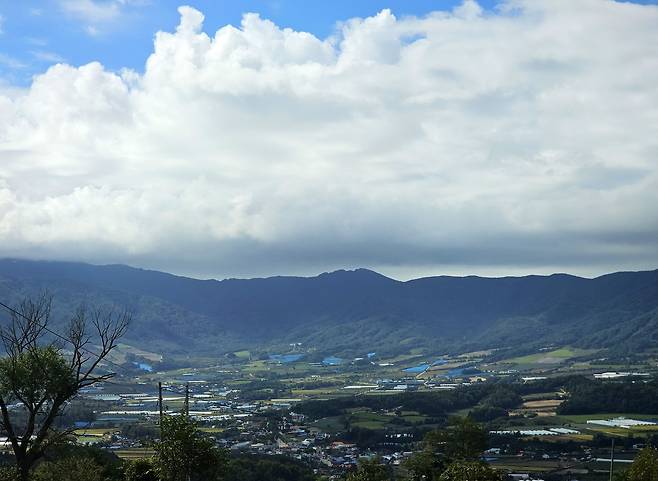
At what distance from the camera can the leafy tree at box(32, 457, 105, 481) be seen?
99.1ft

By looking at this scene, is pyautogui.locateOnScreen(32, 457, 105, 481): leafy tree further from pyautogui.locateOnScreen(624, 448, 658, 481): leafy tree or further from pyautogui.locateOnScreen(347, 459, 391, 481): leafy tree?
pyautogui.locateOnScreen(624, 448, 658, 481): leafy tree

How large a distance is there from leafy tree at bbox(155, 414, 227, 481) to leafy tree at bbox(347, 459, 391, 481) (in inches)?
337

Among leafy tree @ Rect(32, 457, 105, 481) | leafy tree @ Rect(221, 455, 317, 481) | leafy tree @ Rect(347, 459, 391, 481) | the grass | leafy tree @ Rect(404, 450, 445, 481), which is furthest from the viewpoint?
the grass

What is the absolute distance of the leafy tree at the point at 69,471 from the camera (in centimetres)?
3022

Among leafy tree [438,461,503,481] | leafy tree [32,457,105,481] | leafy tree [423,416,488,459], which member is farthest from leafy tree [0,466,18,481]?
leafy tree [423,416,488,459]

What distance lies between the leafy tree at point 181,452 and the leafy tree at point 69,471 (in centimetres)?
274

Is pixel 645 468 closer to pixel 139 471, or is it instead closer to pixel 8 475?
pixel 139 471

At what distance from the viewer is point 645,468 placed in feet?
107

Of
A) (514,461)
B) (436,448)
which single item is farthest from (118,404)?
(436,448)

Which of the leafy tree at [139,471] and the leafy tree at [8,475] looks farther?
the leafy tree at [139,471]

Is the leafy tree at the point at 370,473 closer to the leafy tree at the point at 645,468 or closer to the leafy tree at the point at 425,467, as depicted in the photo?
the leafy tree at the point at 425,467

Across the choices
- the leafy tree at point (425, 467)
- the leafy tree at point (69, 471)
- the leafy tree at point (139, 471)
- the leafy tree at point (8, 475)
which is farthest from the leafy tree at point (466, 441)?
the leafy tree at point (8, 475)

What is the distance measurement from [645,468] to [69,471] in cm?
2422

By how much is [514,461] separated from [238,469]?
117 feet
